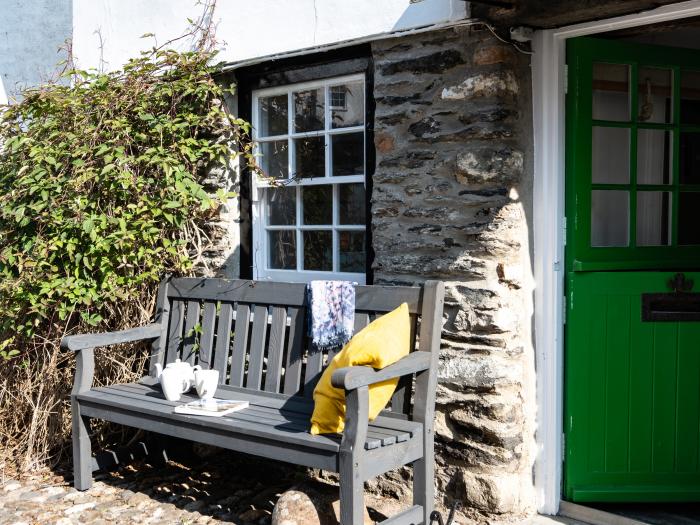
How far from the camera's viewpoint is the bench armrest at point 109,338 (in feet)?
14.3

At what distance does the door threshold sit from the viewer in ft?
12.5

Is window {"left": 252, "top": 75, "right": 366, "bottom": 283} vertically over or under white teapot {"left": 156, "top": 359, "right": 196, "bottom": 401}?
over

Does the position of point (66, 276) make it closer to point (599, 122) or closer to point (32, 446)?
point (32, 446)

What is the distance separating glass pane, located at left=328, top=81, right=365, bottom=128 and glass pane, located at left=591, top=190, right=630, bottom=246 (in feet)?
4.53

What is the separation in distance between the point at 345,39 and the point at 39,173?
210 cm

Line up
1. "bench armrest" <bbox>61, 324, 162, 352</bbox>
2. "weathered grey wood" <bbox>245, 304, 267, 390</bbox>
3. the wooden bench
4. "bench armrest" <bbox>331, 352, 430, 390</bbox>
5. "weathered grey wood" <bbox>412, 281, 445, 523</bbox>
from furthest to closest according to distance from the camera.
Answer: "bench armrest" <bbox>61, 324, 162, 352</bbox>, "weathered grey wood" <bbox>245, 304, 267, 390</bbox>, "weathered grey wood" <bbox>412, 281, 445, 523</bbox>, the wooden bench, "bench armrest" <bbox>331, 352, 430, 390</bbox>

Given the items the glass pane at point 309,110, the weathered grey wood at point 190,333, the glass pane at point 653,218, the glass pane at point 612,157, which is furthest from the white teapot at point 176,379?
the glass pane at point 653,218

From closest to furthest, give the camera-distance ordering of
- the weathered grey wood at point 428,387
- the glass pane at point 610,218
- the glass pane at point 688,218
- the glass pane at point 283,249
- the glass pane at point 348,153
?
the weathered grey wood at point 428,387 < the glass pane at point 610,218 < the glass pane at point 688,218 < the glass pane at point 348,153 < the glass pane at point 283,249

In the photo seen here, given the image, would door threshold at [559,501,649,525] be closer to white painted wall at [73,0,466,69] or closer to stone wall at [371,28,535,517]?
stone wall at [371,28,535,517]

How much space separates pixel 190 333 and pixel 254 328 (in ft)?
1.75

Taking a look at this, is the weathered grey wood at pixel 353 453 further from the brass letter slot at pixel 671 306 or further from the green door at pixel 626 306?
the brass letter slot at pixel 671 306

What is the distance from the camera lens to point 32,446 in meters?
4.80

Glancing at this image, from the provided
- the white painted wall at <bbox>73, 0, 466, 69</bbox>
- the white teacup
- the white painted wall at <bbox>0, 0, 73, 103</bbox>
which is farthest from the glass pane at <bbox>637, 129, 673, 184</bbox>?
the white painted wall at <bbox>0, 0, 73, 103</bbox>

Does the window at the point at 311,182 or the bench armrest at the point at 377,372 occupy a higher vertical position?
the window at the point at 311,182
